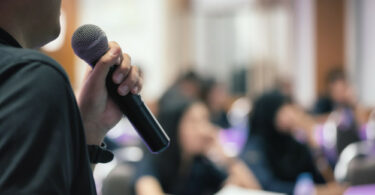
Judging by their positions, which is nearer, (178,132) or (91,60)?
(91,60)

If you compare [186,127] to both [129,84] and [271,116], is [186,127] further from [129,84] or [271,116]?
[129,84]

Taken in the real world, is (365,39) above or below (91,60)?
below

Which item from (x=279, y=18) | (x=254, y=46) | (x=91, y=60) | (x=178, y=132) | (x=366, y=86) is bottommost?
(x=366, y=86)

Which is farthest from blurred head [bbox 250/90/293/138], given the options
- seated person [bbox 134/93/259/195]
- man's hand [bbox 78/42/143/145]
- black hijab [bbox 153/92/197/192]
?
Result: man's hand [bbox 78/42/143/145]

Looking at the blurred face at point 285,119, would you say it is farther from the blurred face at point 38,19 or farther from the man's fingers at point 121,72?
the blurred face at point 38,19

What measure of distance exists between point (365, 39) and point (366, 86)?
32.8 inches

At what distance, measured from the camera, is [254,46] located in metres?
8.43

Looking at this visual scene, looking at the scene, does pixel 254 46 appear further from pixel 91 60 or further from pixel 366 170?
pixel 91 60

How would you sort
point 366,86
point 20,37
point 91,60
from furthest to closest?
point 366,86 → point 91,60 → point 20,37

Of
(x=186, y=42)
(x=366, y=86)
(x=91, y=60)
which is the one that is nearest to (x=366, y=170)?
(x=91, y=60)

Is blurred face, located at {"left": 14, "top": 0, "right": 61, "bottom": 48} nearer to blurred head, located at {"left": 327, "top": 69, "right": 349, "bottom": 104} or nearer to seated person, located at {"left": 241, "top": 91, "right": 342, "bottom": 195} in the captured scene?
seated person, located at {"left": 241, "top": 91, "right": 342, "bottom": 195}

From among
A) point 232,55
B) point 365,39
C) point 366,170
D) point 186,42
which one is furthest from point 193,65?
point 366,170

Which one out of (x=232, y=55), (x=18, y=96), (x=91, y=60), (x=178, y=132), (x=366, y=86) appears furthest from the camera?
(x=232, y=55)

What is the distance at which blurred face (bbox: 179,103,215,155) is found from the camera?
2.33 metres
